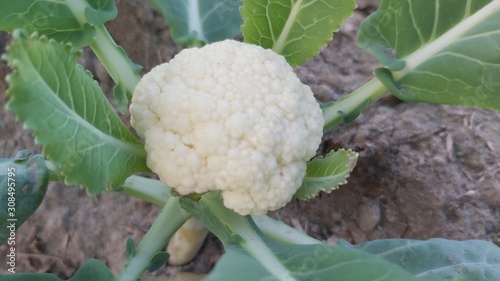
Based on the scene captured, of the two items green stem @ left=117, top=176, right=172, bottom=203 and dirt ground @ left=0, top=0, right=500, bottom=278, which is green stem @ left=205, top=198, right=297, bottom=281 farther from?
dirt ground @ left=0, top=0, right=500, bottom=278

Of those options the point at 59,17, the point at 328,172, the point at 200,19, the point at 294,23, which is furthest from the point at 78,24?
the point at 328,172

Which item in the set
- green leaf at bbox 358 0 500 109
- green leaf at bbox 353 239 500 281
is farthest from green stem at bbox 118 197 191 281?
green leaf at bbox 358 0 500 109

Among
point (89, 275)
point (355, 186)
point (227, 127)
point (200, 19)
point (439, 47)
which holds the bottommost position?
→ point (89, 275)

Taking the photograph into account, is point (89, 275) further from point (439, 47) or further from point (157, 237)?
point (439, 47)

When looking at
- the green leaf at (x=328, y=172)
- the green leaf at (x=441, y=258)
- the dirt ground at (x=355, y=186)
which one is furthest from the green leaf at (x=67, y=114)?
the dirt ground at (x=355, y=186)

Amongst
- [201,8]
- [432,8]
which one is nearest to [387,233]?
[432,8]

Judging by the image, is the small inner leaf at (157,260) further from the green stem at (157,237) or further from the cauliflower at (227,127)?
the cauliflower at (227,127)
